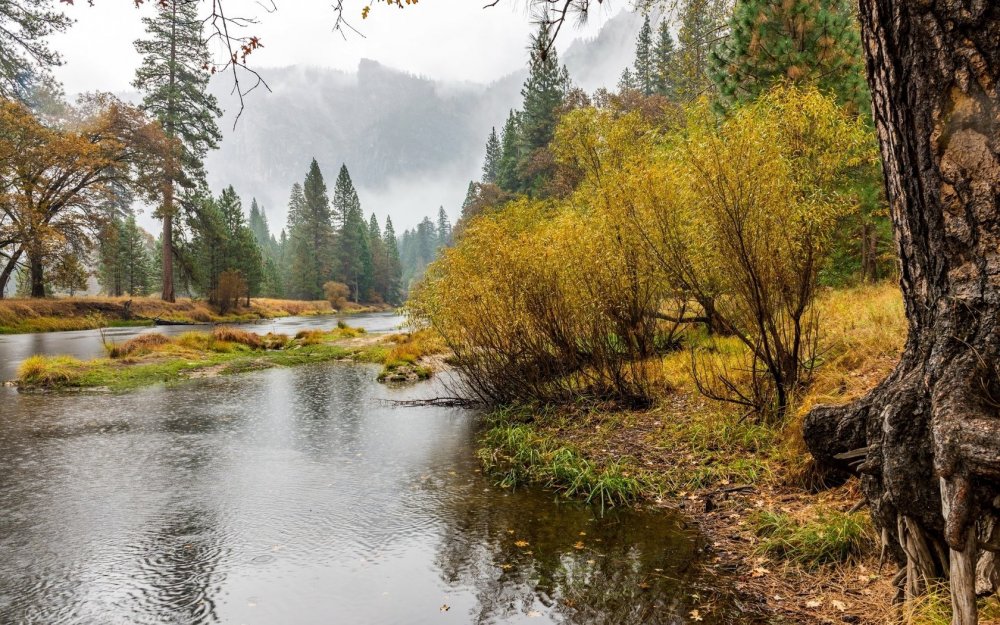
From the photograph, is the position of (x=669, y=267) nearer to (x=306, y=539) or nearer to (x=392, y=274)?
(x=306, y=539)

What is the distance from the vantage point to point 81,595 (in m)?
3.90

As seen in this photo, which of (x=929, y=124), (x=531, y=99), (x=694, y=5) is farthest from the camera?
(x=531, y=99)

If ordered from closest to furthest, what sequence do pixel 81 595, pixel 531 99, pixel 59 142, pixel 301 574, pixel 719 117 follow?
pixel 81 595 → pixel 301 574 → pixel 719 117 → pixel 59 142 → pixel 531 99

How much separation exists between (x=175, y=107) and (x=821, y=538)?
41.5 m

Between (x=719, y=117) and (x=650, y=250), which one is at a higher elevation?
(x=719, y=117)

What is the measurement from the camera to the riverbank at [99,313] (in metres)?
24.8

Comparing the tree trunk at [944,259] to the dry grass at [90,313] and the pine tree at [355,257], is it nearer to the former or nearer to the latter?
the dry grass at [90,313]

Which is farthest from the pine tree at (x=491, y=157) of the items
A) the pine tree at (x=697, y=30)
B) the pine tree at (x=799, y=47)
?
the pine tree at (x=799, y=47)

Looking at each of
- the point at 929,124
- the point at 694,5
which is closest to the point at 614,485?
the point at 929,124

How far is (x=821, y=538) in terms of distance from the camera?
3.97m

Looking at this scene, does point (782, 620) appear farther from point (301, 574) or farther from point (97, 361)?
point (97, 361)

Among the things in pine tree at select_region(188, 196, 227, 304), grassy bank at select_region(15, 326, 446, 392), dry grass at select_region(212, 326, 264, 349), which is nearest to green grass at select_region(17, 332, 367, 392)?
grassy bank at select_region(15, 326, 446, 392)

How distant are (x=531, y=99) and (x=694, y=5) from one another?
34.9m

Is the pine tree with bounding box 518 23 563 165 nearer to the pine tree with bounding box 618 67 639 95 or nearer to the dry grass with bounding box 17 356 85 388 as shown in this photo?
the pine tree with bounding box 618 67 639 95
